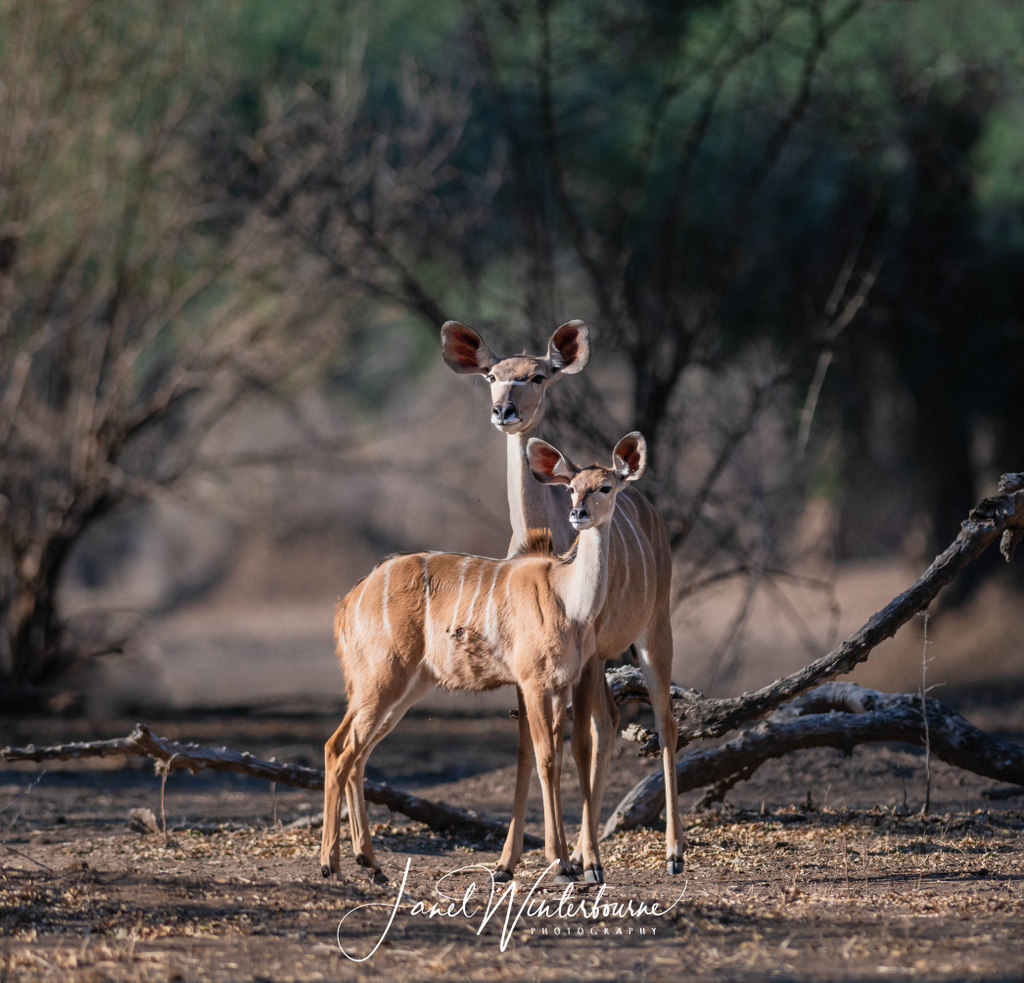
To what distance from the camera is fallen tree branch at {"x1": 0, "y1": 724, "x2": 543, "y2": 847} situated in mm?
6387

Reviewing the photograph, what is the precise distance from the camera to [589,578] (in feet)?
17.3

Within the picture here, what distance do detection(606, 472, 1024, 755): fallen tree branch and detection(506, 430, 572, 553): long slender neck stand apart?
3.45 feet

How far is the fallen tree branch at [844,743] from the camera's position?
22.0 feet

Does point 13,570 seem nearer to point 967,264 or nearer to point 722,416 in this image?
point 722,416

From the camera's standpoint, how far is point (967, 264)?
14.3 m

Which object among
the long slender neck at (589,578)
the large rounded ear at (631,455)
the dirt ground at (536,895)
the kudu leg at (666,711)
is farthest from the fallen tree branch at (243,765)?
the large rounded ear at (631,455)

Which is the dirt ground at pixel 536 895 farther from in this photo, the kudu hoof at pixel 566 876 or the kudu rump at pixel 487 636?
the kudu rump at pixel 487 636

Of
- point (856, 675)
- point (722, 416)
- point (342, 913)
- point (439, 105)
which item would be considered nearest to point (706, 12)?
point (439, 105)

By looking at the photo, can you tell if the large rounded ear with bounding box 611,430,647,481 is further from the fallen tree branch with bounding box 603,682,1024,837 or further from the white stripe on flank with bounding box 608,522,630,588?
the fallen tree branch with bounding box 603,682,1024,837

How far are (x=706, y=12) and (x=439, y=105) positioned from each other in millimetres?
2501

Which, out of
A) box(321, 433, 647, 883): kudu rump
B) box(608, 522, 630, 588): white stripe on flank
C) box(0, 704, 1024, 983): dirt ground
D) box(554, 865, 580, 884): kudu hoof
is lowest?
box(0, 704, 1024, 983): dirt ground

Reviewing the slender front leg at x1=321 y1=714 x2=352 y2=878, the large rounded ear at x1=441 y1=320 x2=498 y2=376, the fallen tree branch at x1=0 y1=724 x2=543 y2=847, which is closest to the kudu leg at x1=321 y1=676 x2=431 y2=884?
the slender front leg at x1=321 y1=714 x2=352 y2=878

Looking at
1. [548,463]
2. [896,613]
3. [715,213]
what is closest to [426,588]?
[548,463]
